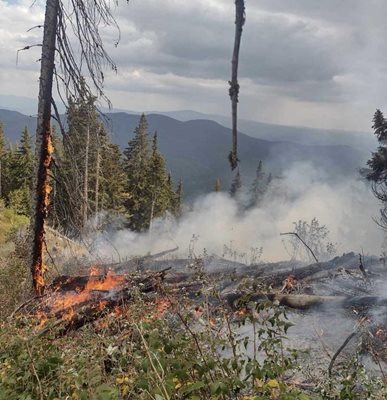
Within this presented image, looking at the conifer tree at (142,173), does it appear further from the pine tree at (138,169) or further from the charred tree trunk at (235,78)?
the charred tree trunk at (235,78)

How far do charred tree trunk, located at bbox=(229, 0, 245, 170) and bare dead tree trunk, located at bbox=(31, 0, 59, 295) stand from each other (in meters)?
4.86

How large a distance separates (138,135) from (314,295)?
114 ft

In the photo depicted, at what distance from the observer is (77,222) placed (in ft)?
27.8

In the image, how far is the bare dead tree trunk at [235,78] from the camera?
378 centimetres

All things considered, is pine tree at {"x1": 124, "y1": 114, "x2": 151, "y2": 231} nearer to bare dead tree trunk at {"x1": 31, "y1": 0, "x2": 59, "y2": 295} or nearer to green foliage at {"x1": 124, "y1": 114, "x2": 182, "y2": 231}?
green foliage at {"x1": 124, "y1": 114, "x2": 182, "y2": 231}

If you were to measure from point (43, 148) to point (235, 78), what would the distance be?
5.02 meters

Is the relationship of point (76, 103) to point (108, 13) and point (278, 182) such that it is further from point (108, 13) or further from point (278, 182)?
point (278, 182)

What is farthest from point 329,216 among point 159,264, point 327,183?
point 159,264

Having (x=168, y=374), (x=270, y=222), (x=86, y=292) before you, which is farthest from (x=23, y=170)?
(x=168, y=374)

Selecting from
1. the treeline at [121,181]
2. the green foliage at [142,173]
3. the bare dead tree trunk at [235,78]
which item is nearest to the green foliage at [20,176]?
the treeline at [121,181]

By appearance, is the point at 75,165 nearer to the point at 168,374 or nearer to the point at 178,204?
the point at 168,374

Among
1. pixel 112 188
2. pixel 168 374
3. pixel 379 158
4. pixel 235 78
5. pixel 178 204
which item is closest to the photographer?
pixel 168 374

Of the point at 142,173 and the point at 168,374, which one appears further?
the point at 142,173

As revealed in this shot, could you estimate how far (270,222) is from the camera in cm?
5666
